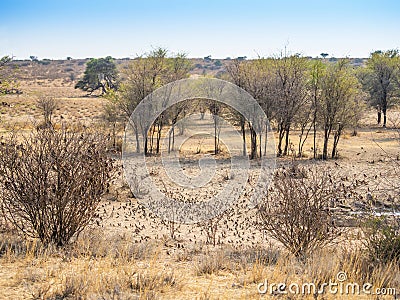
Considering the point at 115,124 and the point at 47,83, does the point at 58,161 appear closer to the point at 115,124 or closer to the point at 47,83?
the point at 115,124

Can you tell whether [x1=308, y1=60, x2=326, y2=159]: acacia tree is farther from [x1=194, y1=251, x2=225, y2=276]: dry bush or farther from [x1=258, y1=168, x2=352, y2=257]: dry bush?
[x1=194, y1=251, x2=225, y2=276]: dry bush

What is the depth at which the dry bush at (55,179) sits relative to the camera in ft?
24.5

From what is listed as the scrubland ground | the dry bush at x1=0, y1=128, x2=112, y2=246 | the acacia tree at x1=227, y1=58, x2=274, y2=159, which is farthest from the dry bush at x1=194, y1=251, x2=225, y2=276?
the acacia tree at x1=227, y1=58, x2=274, y2=159

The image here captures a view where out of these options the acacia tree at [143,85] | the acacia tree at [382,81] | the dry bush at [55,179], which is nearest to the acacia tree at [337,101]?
the acacia tree at [143,85]

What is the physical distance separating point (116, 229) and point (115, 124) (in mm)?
17787

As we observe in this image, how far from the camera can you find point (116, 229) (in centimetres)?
1131

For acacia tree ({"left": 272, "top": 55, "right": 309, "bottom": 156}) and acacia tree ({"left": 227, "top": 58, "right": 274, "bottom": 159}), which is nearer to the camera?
acacia tree ({"left": 227, "top": 58, "right": 274, "bottom": 159})

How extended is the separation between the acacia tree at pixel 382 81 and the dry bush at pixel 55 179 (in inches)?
1512

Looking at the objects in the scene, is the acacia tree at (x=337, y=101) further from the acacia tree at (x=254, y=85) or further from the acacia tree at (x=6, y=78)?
the acacia tree at (x=6, y=78)

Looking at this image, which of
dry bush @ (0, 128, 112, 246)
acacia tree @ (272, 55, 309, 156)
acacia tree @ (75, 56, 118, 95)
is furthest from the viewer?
acacia tree @ (75, 56, 118, 95)

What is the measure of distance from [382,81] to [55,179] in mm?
40841

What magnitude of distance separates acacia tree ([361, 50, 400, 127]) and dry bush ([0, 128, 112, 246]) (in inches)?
1512

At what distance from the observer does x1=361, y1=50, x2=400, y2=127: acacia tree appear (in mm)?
42250

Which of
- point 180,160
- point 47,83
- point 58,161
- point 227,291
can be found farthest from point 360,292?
point 47,83
